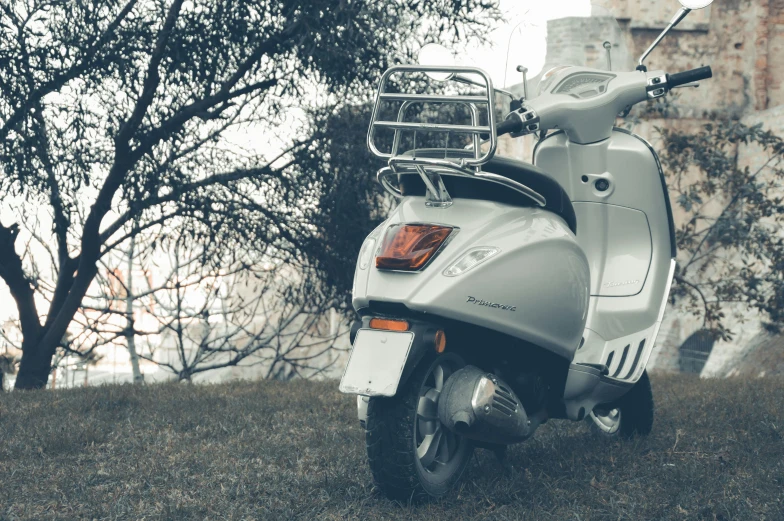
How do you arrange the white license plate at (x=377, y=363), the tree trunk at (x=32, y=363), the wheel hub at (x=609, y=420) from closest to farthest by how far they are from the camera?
the white license plate at (x=377, y=363) → the wheel hub at (x=609, y=420) → the tree trunk at (x=32, y=363)

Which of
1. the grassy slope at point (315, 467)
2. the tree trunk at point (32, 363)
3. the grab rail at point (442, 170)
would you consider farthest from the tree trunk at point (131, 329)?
the grab rail at point (442, 170)

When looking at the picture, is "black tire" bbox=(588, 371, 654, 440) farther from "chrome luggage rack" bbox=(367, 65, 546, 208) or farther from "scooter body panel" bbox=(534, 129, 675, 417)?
"chrome luggage rack" bbox=(367, 65, 546, 208)

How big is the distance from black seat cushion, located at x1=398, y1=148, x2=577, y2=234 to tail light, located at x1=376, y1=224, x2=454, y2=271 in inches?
8.8

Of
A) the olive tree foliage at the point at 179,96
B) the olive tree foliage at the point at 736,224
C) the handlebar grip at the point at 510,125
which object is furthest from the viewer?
the olive tree foliage at the point at 736,224

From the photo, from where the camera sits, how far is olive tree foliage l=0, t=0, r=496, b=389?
6.07 meters

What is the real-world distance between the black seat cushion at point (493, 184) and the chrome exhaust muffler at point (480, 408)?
1.84 feet

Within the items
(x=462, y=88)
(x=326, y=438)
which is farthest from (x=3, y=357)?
(x=326, y=438)

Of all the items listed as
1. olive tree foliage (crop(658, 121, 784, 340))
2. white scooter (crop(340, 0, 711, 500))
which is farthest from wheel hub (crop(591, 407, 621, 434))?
olive tree foliage (crop(658, 121, 784, 340))

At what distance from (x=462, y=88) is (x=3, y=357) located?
5.74m

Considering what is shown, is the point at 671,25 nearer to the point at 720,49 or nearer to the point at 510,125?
the point at 510,125

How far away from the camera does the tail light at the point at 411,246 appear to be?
2598 mm

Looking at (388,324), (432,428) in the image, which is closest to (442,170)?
(388,324)

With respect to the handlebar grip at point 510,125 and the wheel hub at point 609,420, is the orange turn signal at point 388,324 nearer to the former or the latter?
the handlebar grip at point 510,125

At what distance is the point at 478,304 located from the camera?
8.53 feet
